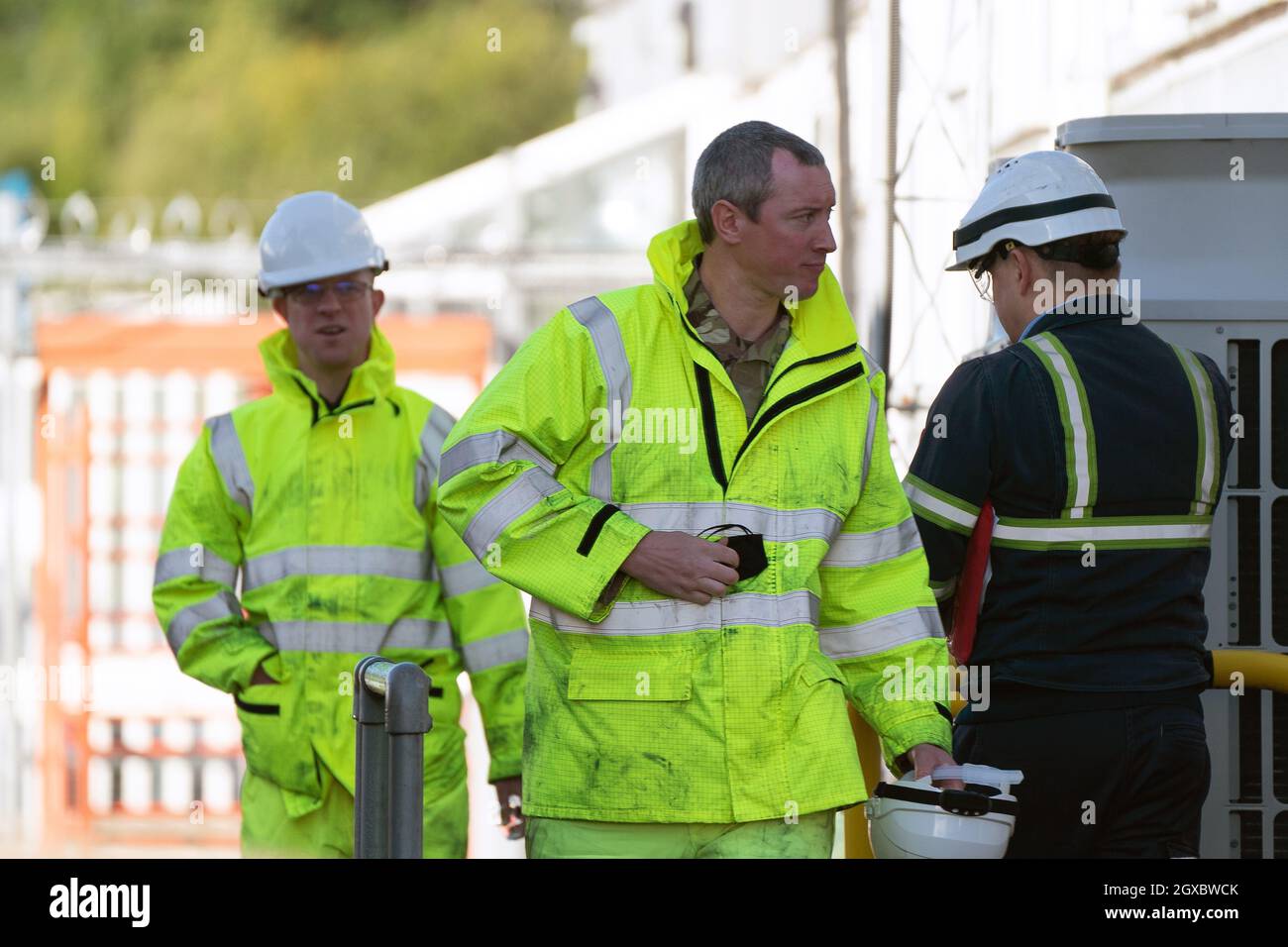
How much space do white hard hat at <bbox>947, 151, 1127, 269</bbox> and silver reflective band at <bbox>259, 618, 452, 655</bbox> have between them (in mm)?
1570

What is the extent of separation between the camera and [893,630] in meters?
3.61

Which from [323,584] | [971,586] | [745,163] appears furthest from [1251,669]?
[323,584]

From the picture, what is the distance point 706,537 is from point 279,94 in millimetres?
45949

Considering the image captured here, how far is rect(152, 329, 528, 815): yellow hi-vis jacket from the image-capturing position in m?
4.53

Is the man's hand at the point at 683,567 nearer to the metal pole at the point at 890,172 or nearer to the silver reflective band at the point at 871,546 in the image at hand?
the silver reflective band at the point at 871,546

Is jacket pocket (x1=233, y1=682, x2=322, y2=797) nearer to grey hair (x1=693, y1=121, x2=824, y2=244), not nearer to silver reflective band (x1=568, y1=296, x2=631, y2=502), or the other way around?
silver reflective band (x1=568, y1=296, x2=631, y2=502)

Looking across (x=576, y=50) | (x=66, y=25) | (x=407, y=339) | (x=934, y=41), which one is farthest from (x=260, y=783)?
(x=66, y=25)

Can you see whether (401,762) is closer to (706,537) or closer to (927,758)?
(706,537)

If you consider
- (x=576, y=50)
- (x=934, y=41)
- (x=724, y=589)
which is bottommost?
(x=724, y=589)

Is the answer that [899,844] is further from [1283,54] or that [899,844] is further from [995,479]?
[1283,54]

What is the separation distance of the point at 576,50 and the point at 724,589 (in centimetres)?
4439

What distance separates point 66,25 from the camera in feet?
176

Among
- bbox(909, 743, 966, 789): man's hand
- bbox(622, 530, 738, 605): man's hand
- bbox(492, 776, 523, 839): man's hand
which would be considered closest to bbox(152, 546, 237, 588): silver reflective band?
bbox(492, 776, 523, 839): man's hand

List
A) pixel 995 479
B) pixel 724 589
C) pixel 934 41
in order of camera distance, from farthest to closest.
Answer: pixel 934 41, pixel 995 479, pixel 724 589
